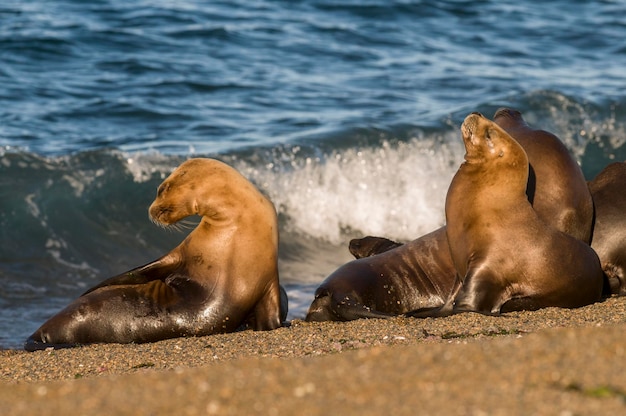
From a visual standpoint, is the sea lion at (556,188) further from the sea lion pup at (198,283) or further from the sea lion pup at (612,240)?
the sea lion pup at (198,283)

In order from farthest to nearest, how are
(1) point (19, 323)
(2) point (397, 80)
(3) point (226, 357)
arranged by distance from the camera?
(2) point (397, 80), (1) point (19, 323), (3) point (226, 357)

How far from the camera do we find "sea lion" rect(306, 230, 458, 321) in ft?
25.9

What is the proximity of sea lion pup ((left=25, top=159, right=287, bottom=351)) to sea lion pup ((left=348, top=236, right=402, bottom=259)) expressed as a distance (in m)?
1.28

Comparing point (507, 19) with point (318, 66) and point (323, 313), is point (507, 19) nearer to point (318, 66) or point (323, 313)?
point (318, 66)

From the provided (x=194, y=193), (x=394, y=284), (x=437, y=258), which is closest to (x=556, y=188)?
(x=437, y=258)

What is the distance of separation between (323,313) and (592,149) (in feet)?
28.5

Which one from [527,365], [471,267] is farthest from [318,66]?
[527,365]

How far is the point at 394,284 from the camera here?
8023mm

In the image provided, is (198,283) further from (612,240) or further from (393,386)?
(393,386)

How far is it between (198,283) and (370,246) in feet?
5.87

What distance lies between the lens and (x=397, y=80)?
1775 centimetres

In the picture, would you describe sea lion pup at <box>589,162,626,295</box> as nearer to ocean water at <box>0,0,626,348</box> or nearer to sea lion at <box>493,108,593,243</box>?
sea lion at <box>493,108,593,243</box>

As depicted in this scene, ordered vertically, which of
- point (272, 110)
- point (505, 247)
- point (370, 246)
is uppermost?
point (505, 247)

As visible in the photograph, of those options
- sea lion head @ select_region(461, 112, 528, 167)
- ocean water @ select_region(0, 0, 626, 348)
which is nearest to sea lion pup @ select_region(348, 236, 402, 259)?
ocean water @ select_region(0, 0, 626, 348)
